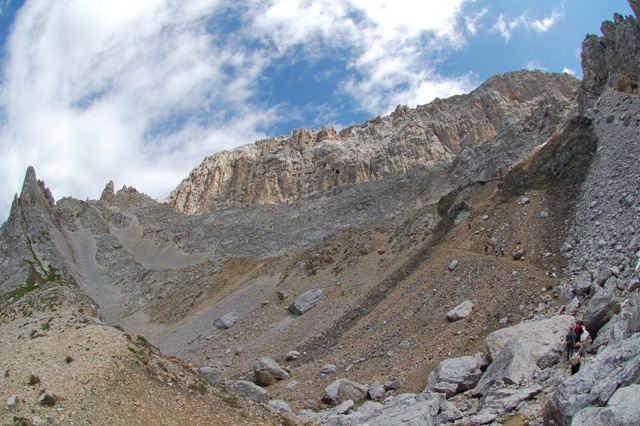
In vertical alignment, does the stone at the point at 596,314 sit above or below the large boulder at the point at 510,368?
above

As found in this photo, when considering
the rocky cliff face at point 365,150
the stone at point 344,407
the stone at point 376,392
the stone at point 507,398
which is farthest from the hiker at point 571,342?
the rocky cliff face at point 365,150

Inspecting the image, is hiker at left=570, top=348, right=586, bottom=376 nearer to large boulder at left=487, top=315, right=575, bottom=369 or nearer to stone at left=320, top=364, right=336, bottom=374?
large boulder at left=487, top=315, right=575, bottom=369

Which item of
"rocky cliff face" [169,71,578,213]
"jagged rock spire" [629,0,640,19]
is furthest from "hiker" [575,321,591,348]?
"rocky cliff face" [169,71,578,213]

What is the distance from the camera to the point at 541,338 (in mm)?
21625

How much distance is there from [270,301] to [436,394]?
3337 centimetres

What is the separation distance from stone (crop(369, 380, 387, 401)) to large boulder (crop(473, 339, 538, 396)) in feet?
17.9

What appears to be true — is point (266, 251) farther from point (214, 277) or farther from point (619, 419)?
point (619, 419)

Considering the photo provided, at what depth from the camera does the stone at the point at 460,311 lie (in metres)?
31.6

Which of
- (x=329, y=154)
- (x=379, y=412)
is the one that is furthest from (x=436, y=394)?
(x=329, y=154)

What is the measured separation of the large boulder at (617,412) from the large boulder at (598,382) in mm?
762

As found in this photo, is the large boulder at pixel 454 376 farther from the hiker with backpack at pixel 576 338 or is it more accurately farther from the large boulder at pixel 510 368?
the hiker with backpack at pixel 576 338

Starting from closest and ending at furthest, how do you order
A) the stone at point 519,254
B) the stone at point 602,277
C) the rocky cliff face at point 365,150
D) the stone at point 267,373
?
1. the stone at point 602,277
2. the stone at point 267,373
3. the stone at point 519,254
4. the rocky cliff face at point 365,150

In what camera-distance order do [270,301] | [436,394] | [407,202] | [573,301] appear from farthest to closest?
[407,202]
[270,301]
[573,301]
[436,394]

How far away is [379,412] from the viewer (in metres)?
21.9
